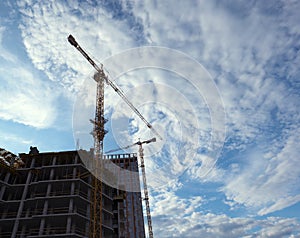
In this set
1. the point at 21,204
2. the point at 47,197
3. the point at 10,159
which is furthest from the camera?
the point at 10,159

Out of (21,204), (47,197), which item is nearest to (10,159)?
(21,204)

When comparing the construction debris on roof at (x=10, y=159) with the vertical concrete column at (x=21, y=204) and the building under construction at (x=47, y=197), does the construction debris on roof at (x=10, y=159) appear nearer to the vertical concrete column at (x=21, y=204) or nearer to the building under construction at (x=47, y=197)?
the building under construction at (x=47, y=197)

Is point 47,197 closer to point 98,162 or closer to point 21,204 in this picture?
point 21,204

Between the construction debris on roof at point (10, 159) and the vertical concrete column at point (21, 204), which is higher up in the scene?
the construction debris on roof at point (10, 159)

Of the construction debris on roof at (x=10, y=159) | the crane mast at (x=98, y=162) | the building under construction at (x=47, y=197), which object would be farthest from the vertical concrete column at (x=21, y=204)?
the crane mast at (x=98, y=162)

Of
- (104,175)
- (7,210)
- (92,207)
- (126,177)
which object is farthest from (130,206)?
(7,210)

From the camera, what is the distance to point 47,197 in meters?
38.5

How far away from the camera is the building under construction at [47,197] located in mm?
37031

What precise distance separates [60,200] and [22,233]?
7031 millimetres

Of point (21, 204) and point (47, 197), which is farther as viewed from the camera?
point (21, 204)

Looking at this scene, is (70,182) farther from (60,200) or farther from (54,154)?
(54,154)

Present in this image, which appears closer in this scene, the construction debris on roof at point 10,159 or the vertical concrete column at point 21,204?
the vertical concrete column at point 21,204

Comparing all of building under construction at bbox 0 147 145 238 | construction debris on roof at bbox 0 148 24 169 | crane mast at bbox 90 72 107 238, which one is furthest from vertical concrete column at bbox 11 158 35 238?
crane mast at bbox 90 72 107 238

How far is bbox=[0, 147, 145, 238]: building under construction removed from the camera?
3703 cm
